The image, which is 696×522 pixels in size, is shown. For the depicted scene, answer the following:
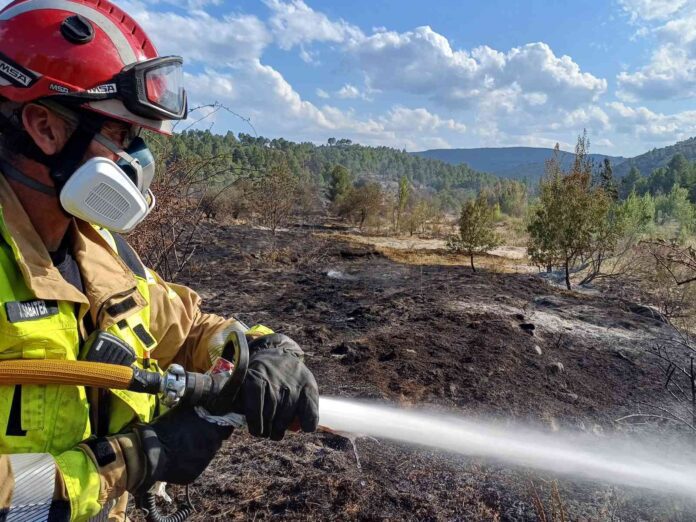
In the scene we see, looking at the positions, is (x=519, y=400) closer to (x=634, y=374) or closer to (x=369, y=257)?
(x=634, y=374)

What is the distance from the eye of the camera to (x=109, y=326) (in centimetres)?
138

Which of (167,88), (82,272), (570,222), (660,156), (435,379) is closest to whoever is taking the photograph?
(82,272)

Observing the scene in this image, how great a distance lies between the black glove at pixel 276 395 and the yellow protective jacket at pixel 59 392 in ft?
1.03

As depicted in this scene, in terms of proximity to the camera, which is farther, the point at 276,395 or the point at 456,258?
the point at 456,258

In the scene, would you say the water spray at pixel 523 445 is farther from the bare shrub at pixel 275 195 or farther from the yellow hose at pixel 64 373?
the bare shrub at pixel 275 195

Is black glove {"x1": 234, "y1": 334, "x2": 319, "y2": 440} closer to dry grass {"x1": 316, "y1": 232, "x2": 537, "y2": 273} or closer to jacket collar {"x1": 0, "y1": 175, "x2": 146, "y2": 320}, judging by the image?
jacket collar {"x1": 0, "y1": 175, "x2": 146, "y2": 320}

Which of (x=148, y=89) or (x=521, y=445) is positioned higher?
(x=148, y=89)

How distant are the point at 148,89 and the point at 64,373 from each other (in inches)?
35.3

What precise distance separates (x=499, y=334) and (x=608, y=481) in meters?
3.07

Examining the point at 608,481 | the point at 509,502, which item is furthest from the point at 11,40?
the point at 608,481

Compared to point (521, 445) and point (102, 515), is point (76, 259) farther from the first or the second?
point (521, 445)

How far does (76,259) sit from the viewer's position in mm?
1449

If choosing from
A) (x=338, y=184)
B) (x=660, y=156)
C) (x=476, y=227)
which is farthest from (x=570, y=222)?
(x=660, y=156)

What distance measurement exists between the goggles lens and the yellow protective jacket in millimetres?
479
